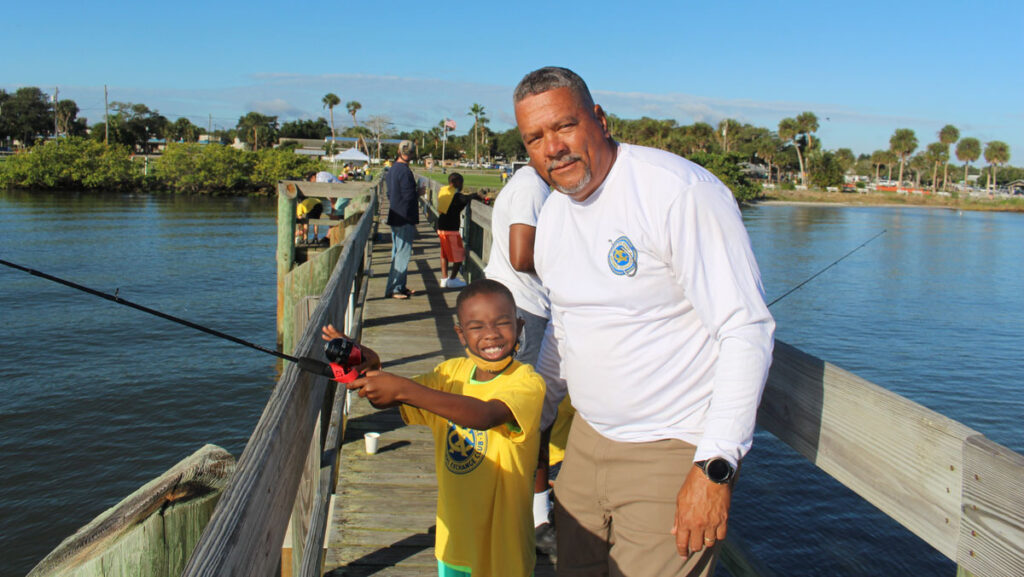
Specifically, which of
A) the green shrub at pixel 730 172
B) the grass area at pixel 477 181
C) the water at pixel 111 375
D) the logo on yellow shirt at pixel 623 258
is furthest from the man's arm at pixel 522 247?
the green shrub at pixel 730 172

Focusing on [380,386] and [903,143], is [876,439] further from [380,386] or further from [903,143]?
[903,143]

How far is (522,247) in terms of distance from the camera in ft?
11.7

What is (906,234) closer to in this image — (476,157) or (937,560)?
(937,560)

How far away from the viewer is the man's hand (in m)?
1.84

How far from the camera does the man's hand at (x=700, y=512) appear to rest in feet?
6.05

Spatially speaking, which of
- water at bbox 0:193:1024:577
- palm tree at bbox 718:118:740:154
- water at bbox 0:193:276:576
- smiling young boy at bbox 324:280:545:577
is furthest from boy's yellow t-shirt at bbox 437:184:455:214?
palm tree at bbox 718:118:740:154

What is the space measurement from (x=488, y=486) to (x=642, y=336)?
724 mm

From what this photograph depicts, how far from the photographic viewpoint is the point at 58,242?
30188 mm

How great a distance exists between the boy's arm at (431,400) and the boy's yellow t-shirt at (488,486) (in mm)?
117

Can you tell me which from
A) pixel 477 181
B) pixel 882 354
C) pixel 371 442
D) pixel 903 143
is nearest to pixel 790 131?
pixel 903 143

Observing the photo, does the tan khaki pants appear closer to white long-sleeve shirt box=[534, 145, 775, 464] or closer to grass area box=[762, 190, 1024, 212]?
white long-sleeve shirt box=[534, 145, 775, 464]

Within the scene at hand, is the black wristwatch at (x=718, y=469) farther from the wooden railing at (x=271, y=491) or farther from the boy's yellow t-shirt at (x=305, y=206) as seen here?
the boy's yellow t-shirt at (x=305, y=206)

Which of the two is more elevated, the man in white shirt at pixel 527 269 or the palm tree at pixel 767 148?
the palm tree at pixel 767 148

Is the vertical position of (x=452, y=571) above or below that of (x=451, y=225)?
below
